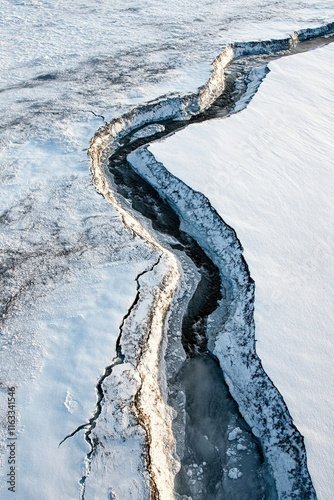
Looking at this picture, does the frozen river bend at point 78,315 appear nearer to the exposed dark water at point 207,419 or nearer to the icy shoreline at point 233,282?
the exposed dark water at point 207,419

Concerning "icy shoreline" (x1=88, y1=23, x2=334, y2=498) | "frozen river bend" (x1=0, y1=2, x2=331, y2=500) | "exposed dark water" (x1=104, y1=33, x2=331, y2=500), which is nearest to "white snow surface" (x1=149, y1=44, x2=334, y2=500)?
"icy shoreline" (x1=88, y1=23, x2=334, y2=498)

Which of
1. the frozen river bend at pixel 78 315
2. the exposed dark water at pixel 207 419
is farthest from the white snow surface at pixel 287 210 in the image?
the frozen river bend at pixel 78 315

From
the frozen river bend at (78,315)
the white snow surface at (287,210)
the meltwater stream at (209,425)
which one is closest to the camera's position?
the frozen river bend at (78,315)

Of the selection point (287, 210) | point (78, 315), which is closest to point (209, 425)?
point (78, 315)

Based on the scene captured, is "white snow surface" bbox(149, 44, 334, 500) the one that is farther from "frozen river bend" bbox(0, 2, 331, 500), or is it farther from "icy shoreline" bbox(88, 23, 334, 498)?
"frozen river bend" bbox(0, 2, 331, 500)

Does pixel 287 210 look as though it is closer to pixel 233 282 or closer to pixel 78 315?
pixel 233 282
